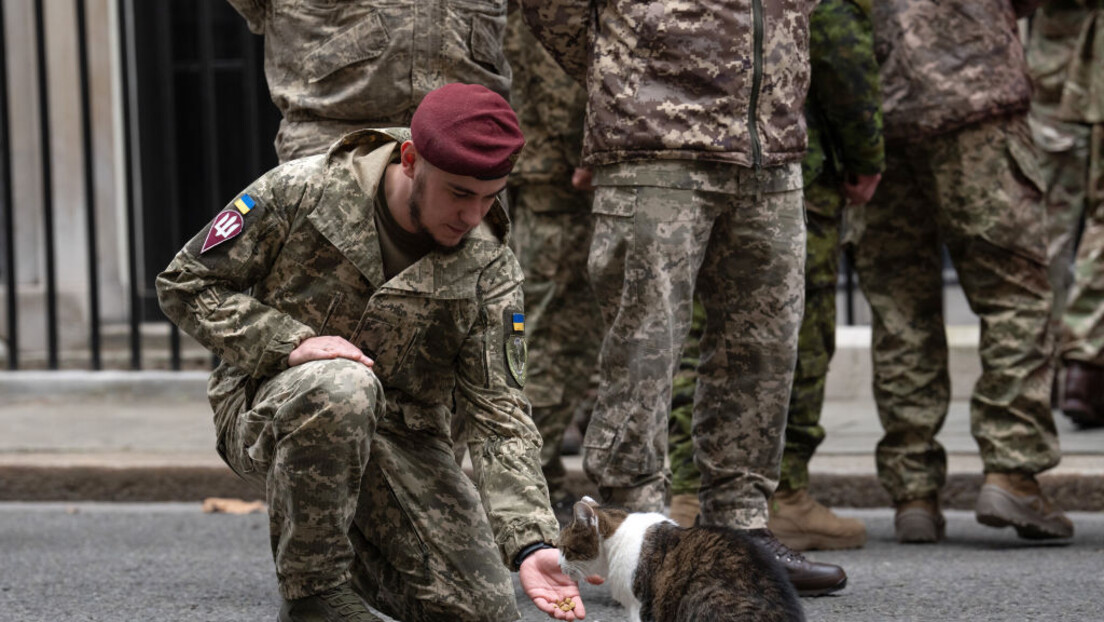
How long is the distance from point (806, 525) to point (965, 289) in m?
0.84

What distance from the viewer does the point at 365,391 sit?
332 cm

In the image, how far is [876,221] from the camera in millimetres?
5004

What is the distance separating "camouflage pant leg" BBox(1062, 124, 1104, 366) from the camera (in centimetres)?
620

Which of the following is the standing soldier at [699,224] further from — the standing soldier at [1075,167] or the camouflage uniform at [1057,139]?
the camouflage uniform at [1057,139]

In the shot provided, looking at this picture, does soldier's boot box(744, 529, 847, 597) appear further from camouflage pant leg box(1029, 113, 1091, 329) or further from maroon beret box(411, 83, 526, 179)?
camouflage pant leg box(1029, 113, 1091, 329)

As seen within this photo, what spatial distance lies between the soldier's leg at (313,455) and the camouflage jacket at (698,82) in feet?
3.18

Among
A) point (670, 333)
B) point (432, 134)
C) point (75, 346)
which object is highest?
point (432, 134)

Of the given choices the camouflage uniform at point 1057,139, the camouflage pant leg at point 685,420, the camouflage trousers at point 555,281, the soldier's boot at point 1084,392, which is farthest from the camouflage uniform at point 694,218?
the camouflage uniform at point 1057,139

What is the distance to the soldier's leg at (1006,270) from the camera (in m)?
4.75

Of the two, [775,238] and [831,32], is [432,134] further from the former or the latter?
[831,32]

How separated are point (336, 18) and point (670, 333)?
4.07 ft

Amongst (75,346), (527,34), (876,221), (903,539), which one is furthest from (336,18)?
(75,346)

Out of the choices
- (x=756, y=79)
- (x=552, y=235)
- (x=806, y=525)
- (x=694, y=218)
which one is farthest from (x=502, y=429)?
(x=552, y=235)

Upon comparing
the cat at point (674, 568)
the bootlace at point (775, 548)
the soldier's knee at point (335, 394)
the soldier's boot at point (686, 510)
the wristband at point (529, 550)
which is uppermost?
the soldier's knee at point (335, 394)
